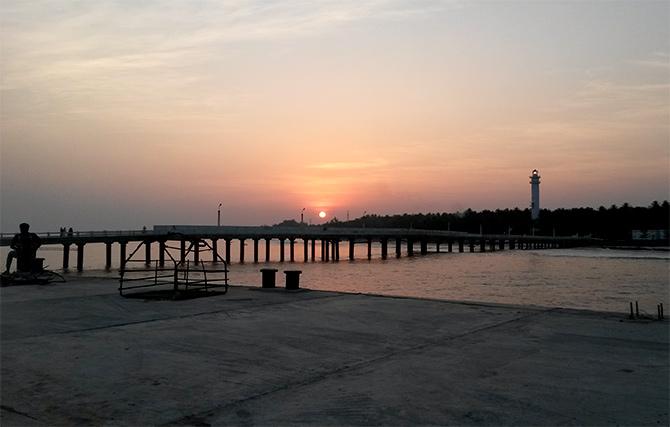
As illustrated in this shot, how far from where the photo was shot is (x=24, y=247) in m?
24.0

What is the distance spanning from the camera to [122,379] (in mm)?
8930

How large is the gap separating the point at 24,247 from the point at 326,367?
18870 mm

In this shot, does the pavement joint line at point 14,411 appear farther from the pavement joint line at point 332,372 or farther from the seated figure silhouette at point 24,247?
the seated figure silhouette at point 24,247

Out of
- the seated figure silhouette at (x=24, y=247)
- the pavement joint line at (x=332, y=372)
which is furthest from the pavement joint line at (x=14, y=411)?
the seated figure silhouette at (x=24, y=247)

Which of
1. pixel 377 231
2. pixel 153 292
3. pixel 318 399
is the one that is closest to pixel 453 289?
pixel 153 292

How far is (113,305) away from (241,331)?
6.12m

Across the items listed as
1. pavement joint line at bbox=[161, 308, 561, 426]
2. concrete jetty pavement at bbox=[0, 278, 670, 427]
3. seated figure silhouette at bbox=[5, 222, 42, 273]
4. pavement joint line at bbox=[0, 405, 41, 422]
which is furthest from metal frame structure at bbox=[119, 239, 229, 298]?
pavement joint line at bbox=[0, 405, 41, 422]

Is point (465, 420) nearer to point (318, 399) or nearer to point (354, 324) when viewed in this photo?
point (318, 399)

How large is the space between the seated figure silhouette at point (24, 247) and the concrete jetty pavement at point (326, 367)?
806cm

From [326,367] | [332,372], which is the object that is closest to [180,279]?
[326,367]

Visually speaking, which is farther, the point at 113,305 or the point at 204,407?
the point at 113,305

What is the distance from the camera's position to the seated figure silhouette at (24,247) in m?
23.6

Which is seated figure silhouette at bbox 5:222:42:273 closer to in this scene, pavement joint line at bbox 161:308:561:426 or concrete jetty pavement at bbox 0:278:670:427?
concrete jetty pavement at bbox 0:278:670:427

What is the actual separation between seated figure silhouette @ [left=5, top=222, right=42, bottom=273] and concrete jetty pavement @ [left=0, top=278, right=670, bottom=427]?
26.5 feet
